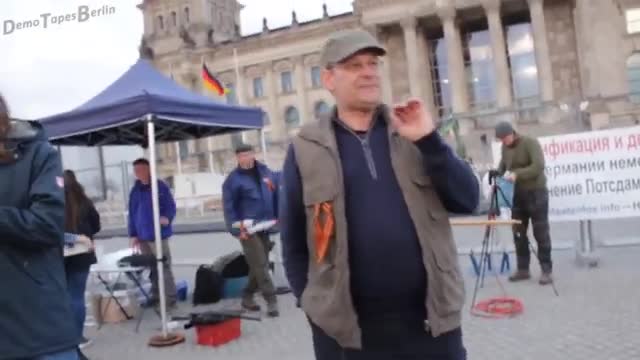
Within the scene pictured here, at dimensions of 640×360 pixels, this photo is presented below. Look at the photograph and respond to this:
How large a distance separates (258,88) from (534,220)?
6765cm

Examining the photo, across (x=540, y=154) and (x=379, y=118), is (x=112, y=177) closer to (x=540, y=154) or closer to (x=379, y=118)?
(x=540, y=154)

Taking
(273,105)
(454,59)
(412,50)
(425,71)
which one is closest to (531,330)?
(454,59)

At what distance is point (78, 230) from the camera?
7.20 m

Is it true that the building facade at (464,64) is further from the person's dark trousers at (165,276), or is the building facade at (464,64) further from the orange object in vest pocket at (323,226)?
the orange object in vest pocket at (323,226)

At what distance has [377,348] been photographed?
2463 mm

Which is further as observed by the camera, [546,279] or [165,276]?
[165,276]

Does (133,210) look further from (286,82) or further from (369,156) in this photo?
(286,82)

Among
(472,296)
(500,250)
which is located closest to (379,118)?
(472,296)

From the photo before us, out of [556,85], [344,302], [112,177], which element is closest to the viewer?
[344,302]

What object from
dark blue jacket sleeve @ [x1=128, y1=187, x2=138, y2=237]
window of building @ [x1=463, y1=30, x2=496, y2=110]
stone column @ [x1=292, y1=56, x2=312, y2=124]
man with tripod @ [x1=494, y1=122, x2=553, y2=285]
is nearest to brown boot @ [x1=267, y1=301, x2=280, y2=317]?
dark blue jacket sleeve @ [x1=128, y1=187, x2=138, y2=237]

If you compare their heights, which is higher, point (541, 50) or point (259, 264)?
point (541, 50)

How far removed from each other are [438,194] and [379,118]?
0.37m

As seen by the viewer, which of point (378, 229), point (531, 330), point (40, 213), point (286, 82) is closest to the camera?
point (378, 229)

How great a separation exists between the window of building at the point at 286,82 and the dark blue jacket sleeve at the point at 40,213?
70417 millimetres
